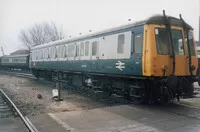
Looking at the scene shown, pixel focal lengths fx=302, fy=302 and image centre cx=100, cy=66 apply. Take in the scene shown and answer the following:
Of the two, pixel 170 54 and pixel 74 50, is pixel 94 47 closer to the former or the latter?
pixel 74 50

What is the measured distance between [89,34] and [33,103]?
4.58 m

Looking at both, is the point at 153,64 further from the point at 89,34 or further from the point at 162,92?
the point at 89,34

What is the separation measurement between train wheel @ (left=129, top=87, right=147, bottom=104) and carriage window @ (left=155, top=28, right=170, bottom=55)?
1495 mm

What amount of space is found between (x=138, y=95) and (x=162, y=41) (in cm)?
215

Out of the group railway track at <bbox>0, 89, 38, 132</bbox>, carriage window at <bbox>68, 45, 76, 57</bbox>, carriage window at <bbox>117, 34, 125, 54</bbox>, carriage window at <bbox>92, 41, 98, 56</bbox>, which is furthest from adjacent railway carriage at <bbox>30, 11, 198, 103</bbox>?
railway track at <bbox>0, 89, 38, 132</bbox>

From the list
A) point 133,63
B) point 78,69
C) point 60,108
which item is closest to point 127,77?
point 133,63

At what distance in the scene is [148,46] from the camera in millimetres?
10227

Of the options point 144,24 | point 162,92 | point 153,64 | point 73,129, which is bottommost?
point 73,129

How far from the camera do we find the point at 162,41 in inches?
414

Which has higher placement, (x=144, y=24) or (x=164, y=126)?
(x=144, y=24)

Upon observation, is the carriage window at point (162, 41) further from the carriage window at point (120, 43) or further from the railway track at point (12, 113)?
the railway track at point (12, 113)

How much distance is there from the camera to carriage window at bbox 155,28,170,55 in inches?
408

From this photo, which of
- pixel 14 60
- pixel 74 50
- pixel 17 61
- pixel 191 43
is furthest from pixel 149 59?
pixel 14 60

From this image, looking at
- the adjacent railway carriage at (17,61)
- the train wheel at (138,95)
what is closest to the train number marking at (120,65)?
the train wheel at (138,95)
